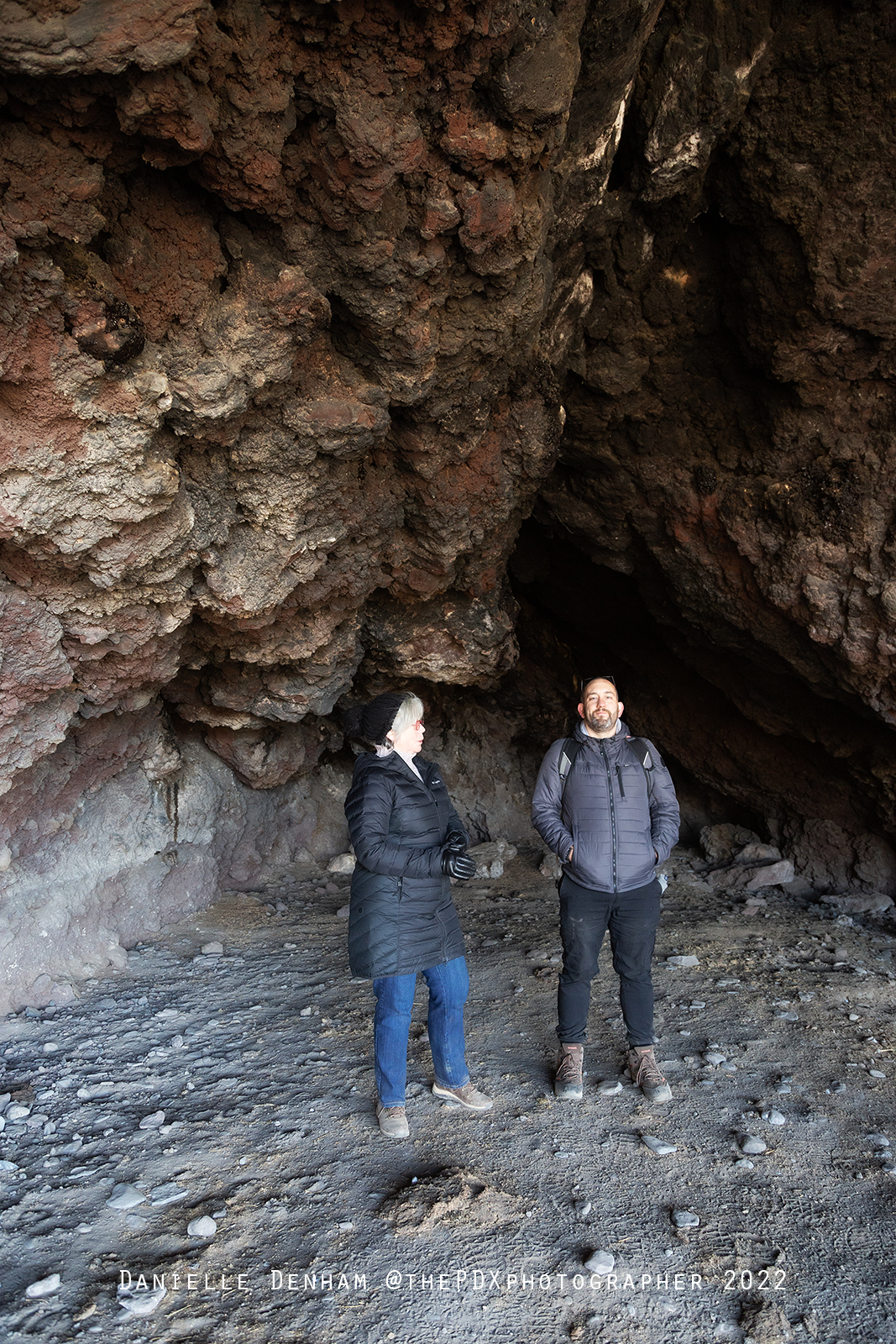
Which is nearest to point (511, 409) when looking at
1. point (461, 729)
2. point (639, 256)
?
point (639, 256)

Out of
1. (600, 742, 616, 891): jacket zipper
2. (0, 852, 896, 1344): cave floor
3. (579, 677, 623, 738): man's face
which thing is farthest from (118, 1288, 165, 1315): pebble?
(579, 677, 623, 738): man's face

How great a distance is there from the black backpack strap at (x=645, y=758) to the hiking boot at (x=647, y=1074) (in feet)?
3.64

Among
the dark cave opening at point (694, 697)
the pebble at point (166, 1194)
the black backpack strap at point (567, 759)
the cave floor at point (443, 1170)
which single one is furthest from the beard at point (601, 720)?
the dark cave opening at point (694, 697)

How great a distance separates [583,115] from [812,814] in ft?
19.0

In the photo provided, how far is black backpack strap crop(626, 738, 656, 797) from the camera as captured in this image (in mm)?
3494

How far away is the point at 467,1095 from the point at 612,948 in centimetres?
85

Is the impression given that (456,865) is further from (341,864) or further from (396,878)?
(341,864)

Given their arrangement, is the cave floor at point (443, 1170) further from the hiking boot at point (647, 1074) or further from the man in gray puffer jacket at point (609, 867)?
the man in gray puffer jacket at point (609, 867)

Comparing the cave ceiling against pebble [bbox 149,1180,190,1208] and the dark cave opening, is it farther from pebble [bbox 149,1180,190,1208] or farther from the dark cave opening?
pebble [bbox 149,1180,190,1208]

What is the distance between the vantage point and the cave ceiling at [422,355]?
2926 mm

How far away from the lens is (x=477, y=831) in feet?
28.9

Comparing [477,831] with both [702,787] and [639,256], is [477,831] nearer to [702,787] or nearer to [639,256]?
[702,787]

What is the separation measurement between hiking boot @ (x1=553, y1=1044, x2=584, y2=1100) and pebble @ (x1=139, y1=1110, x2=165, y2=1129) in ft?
5.21

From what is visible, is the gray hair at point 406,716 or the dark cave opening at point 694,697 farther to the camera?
the dark cave opening at point 694,697
